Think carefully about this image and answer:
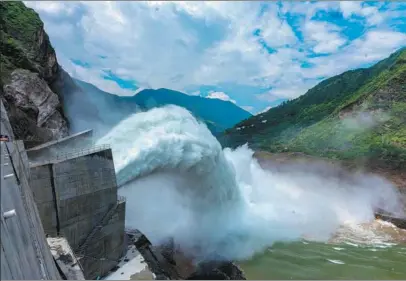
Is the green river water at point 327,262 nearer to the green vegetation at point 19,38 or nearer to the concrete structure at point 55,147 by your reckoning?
the concrete structure at point 55,147

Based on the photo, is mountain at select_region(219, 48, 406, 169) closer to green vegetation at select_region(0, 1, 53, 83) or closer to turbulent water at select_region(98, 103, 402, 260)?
turbulent water at select_region(98, 103, 402, 260)

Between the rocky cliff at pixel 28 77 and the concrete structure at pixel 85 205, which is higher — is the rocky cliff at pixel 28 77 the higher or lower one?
the higher one

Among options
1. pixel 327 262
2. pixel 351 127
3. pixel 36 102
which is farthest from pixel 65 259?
pixel 351 127

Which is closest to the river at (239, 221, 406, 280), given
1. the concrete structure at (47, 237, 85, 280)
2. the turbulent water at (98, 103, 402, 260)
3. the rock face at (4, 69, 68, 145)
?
the turbulent water at (98, 103, 402, 260)

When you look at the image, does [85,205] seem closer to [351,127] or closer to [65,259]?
[65,259]

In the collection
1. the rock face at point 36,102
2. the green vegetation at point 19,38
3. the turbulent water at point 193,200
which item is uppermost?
the green vegetation at point 19,38

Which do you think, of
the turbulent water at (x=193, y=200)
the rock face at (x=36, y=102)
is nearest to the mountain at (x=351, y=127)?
the turbulent water at (x=193, y=200)

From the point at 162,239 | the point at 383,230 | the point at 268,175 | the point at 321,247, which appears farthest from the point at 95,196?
the point at 268,175

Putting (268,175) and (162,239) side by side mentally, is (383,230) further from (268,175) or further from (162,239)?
(162,239)
